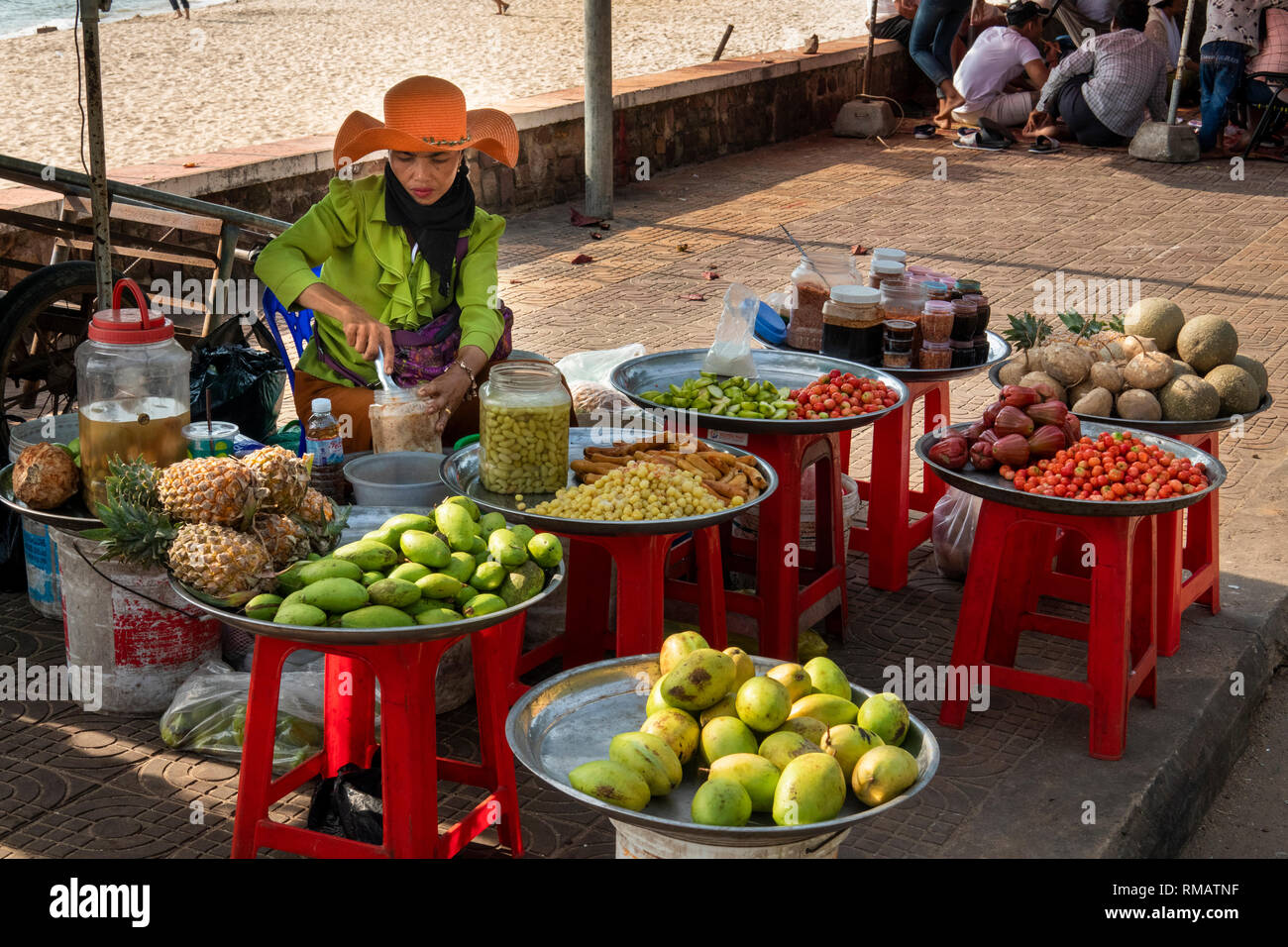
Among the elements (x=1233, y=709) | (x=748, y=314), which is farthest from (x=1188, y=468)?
(x=748, y=314)

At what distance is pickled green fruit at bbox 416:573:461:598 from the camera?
265 cm

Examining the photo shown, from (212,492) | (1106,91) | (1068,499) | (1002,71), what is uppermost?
(1002,71)

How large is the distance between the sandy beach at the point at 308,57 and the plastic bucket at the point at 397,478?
8454 millimetres

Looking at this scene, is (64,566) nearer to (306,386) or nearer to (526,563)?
(306,386)

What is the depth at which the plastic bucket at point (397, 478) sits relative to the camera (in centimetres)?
343

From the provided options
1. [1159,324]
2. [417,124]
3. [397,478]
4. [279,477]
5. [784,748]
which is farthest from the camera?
[1159,324]

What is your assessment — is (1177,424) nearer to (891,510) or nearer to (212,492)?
(891,510)

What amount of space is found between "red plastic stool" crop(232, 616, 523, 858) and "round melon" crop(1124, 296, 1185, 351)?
8.18 ft

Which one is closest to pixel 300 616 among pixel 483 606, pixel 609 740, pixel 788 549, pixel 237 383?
pixel 483 606

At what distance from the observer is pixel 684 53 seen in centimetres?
1794

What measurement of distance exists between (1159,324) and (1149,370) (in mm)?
389

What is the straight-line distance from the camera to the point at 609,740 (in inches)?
97.9

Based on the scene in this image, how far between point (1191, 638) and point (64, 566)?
3388 millimetres

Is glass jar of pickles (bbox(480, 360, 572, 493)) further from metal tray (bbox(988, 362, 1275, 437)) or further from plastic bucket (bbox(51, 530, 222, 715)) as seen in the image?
metal tray (bbox(988, 362, 1275, 437))
